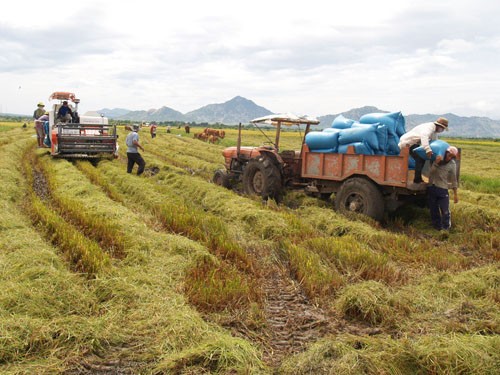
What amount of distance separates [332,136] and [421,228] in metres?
2.50

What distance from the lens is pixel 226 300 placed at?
4.33m

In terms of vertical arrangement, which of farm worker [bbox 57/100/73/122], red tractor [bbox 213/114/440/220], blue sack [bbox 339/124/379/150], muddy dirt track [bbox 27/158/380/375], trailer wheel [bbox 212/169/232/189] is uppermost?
farm worker [bbox 57/100/73/122]

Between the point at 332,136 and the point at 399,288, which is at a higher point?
the point at 332,136

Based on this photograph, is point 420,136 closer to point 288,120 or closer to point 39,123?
point 288,120

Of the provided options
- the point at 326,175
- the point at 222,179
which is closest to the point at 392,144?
the point at 326,175

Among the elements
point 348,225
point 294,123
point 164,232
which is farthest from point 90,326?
point 294,123

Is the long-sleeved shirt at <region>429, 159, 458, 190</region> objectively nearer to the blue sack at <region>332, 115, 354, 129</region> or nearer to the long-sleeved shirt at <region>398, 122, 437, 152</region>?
the long-sleeved shirt at <region>398, 122, 437, 152</region>

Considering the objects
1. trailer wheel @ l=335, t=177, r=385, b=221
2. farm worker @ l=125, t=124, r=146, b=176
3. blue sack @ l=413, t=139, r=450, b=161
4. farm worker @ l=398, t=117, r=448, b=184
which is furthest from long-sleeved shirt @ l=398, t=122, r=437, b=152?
farm worker @ l=125, t=124, r=146, b=176

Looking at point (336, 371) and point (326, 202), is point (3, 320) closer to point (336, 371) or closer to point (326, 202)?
point (336, 371)

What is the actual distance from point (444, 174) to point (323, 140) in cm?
254

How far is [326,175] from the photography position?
9.13 metres

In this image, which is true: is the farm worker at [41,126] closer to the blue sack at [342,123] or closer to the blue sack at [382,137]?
the blue sack at [342,123]

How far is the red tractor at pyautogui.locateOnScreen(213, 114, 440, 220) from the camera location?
311 inches

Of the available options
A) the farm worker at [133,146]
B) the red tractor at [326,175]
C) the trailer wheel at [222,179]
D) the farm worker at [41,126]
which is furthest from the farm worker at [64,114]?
the red tractor at [326,175]
